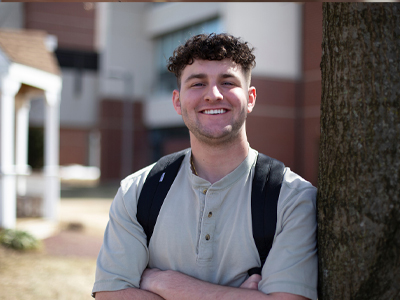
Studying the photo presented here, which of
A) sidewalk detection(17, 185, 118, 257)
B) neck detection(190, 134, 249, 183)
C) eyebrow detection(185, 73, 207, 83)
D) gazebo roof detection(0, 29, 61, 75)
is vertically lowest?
sidewalk detection(17, 185, 118, 257)

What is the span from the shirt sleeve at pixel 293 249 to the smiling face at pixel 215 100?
43cm

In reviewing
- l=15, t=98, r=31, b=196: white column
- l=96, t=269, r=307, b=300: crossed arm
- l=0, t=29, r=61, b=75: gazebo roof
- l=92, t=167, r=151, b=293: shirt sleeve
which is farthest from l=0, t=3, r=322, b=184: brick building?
l=96, t=269, r=307, b=300: crossed arm

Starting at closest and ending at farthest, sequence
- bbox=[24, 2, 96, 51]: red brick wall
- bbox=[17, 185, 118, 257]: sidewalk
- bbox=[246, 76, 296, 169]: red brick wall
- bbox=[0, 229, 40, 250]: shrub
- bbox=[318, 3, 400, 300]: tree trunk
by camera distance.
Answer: bbox=[318, 3, 400, 300]: tree trunk, bbox=[0, 229, 40, 250]: shrub, bbox=[17, 185, 118, 257]: sidewalk, bbox=[246, 76, 296, 169]: red brick wall, bbox=[24, 2, 96, 51]: red brick wall

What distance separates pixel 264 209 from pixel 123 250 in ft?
2.48

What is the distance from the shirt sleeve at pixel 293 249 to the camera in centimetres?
202

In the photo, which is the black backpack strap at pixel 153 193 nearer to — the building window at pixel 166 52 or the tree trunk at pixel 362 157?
the tree trunk at pixel 362 157

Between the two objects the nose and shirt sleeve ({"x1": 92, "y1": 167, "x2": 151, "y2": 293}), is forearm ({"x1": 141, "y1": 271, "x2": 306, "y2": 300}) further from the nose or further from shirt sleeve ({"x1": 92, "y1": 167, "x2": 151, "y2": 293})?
the nose

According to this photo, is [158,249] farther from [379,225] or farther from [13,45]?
[13,45]

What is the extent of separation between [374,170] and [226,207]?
2.41ft

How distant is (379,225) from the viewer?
1886mm

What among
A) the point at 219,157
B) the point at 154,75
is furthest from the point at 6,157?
A: the point at 154,75

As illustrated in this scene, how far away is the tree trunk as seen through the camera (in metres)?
1.89

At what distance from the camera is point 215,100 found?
226cm

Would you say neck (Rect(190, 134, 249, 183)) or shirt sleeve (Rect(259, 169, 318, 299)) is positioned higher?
neck (Rect(190, 134, 249, 183))
